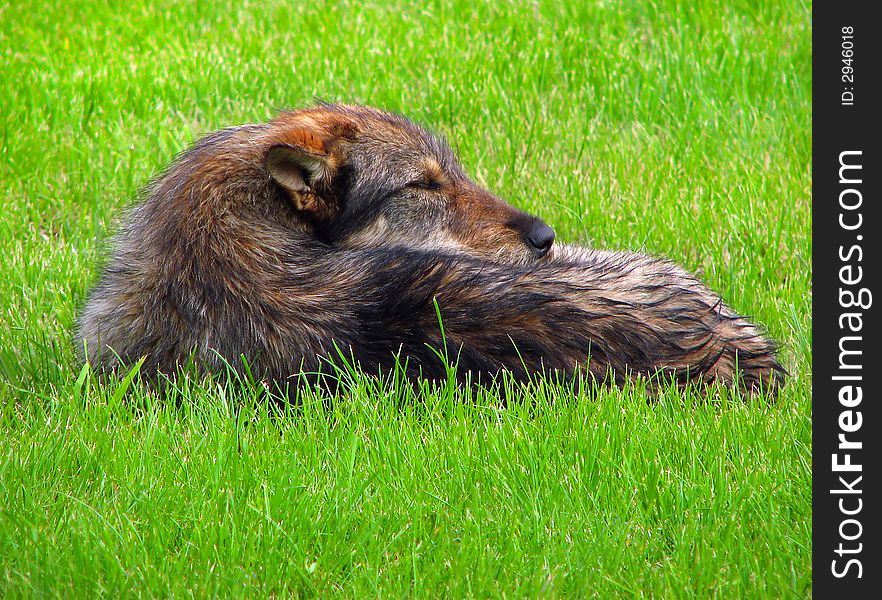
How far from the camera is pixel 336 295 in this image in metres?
4.61

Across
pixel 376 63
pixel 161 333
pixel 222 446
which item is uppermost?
pixel 376 63

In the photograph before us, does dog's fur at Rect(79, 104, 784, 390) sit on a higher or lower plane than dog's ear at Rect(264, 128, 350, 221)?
lower

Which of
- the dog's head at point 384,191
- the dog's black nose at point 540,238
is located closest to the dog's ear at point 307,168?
the dog's head at point 384,191

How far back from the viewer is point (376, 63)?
8.27 m

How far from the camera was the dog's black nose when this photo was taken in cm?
534

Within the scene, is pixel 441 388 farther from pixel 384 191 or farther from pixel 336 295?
pixel 384 191

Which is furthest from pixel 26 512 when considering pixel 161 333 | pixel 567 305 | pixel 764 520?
pixel 764 520

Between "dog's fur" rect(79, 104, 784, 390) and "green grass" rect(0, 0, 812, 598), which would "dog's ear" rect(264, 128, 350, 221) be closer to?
"dog's fur" rect(79, 104, 784, 390)

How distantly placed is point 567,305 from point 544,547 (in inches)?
48.3

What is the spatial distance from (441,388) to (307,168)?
1.30 metres

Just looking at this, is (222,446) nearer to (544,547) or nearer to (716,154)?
(544,547)

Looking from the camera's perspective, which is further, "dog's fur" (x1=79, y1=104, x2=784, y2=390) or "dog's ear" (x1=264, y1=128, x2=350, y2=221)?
"dog's ear" (x1=264, y1=128, x2=350, y2=221)

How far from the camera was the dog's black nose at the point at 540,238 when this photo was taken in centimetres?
534

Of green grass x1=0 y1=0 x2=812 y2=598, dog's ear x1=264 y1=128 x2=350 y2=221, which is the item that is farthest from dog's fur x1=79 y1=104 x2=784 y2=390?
green grass x1=0 y1=0 x2=812 y2=598
